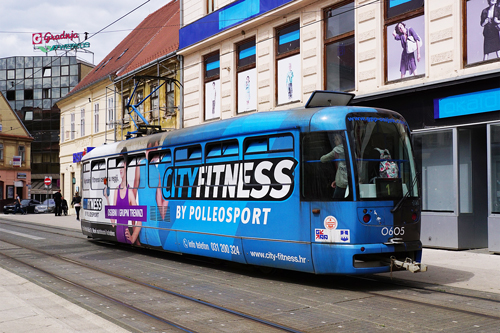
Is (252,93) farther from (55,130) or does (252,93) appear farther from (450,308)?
(55,130)

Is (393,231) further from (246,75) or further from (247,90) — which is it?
(246,75)

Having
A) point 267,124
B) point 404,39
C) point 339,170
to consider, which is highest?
point 404,39

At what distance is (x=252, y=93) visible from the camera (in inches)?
798

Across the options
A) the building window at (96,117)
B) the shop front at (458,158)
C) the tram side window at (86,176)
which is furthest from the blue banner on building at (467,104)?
the building window at (96,117)

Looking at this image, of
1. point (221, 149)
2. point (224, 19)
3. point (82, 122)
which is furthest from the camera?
point (82, 122)

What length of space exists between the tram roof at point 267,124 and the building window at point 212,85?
33.9 feet

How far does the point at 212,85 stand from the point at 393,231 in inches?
604

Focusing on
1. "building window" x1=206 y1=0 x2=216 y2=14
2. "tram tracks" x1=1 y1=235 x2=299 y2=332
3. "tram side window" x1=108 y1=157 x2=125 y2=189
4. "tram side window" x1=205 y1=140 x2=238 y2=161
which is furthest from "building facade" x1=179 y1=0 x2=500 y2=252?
"tram tracks" x1=1 y1=235 x2=299 y2=332

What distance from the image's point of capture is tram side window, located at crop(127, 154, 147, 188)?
42.7 feet

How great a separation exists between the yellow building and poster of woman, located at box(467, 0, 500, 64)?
54.3m

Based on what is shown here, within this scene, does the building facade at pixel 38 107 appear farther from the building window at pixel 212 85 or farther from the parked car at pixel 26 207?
the building window at pixel 212 85

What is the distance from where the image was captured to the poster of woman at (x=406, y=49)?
14.4 meters


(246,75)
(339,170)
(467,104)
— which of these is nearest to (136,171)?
(339,170)

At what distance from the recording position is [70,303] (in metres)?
7.27
